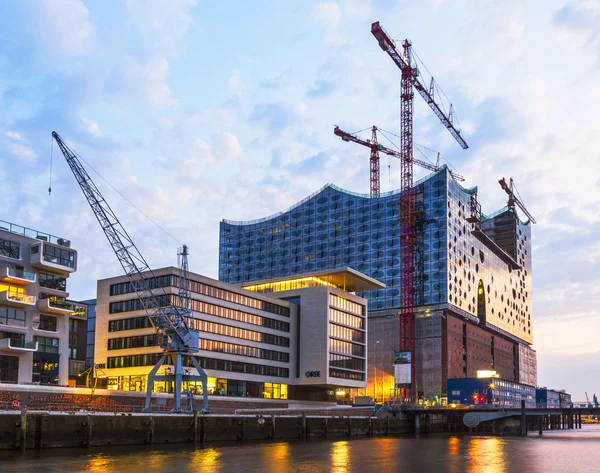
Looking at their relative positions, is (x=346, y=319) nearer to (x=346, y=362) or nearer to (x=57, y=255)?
(x=346, y=362)

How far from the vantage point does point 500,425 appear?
14075 cm

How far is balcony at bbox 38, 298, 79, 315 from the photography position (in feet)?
332

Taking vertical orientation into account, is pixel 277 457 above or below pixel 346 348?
below

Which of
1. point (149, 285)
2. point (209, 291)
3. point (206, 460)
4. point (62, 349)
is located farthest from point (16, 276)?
point (206, 460)

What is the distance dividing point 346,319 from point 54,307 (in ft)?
229

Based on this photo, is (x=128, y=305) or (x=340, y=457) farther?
(x=128, y=305)

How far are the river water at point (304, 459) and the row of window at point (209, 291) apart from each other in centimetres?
4313

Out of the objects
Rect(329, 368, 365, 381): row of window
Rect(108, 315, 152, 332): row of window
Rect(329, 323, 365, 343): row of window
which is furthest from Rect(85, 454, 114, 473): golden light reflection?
Rect(329, 323, 365, 343): row of window

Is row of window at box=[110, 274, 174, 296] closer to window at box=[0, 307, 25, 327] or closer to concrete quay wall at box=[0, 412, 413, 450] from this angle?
window at box=[0, 307, 25, 327]

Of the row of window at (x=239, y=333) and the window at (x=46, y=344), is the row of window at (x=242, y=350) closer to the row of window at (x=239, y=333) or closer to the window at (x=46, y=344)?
the row of window at (x=239, y=333)

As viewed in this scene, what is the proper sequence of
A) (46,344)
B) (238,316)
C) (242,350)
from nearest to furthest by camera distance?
(46,344) → (242,350) → (238,316)

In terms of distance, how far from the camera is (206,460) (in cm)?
6494

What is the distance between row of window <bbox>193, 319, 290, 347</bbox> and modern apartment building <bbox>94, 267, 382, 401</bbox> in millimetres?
176

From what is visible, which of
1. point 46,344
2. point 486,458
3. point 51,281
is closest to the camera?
point 486,458
